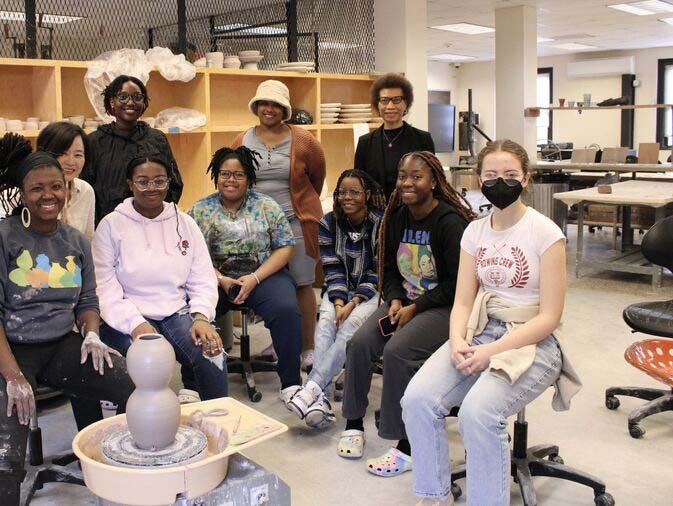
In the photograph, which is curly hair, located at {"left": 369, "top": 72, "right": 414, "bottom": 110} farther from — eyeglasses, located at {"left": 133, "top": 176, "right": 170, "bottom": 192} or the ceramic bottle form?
the ceramic bottle form

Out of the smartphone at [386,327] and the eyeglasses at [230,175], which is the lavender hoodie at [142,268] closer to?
the eyeglasses at [230,175]

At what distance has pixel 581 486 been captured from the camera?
273cm

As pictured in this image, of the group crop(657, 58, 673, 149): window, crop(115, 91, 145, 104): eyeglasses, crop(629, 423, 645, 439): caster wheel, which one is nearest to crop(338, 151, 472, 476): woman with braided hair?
crop(629, 423, 645, 439): caster wheel

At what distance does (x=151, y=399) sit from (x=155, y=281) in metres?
1.10

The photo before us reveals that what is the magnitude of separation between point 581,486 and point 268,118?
7.18 ft

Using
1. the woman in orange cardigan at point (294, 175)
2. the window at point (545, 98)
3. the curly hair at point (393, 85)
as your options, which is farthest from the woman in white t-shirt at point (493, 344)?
the window at point (545, 98)

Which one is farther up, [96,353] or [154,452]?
[96,353]

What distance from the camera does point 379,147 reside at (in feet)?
12.4

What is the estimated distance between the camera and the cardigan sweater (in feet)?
12.7

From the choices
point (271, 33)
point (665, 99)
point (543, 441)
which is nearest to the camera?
point (543, 441)

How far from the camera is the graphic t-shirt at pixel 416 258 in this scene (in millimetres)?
3004

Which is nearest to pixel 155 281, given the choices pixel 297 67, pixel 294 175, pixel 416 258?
pixel 416 258

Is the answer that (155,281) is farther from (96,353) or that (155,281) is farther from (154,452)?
(154,452)

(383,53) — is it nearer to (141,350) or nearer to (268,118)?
(268,118)
